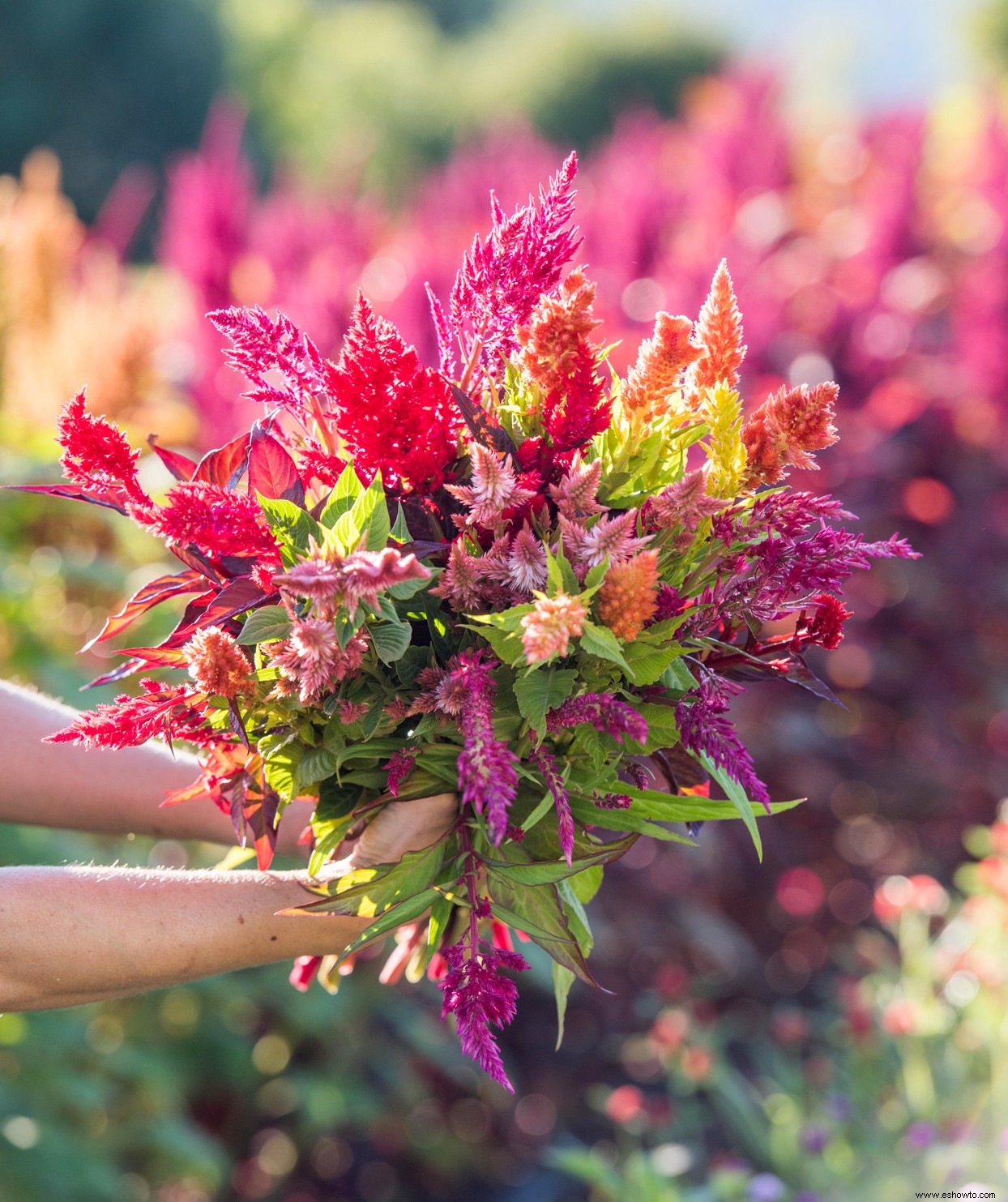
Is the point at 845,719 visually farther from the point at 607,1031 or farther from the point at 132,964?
the point at 132,964

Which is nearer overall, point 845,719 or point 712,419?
point 712,419

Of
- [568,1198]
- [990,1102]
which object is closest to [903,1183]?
[990,1102]

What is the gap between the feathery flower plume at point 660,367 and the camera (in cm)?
79

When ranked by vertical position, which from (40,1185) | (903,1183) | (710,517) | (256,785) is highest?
(710,517)

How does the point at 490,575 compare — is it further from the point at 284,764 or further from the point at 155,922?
the point at 155,922

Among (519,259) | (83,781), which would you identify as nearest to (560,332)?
(519,259)

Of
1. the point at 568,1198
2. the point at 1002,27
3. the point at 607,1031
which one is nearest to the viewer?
the point at 568,1198

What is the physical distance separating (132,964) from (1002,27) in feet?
44.9

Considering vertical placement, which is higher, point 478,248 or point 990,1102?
point 478,248

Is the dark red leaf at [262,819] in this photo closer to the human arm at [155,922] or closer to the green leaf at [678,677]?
the human arm at [155,922]

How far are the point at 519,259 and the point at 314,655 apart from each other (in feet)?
1.02

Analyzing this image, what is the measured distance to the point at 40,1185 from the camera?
5.69ft

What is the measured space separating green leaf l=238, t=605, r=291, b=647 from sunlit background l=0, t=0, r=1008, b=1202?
1.07m

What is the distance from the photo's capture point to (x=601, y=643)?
70 cm
